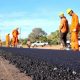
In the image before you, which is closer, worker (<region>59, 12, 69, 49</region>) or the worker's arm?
the worker's arm

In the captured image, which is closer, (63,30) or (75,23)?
(75,23)

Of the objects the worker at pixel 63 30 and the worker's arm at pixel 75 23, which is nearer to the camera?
the worker's arm at pixel 75 23

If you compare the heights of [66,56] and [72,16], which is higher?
[72,16]

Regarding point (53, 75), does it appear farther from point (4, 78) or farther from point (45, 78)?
point (4, 78)

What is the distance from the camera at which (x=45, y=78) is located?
330 inches

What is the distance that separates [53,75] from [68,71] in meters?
0.85

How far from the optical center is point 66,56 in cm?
768

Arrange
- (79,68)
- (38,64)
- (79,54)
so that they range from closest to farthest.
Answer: (79,68)
(79,54)
(38,64)

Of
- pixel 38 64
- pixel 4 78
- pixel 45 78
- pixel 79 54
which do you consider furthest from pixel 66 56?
pixel 4 78

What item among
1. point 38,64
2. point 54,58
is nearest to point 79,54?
point 54,58

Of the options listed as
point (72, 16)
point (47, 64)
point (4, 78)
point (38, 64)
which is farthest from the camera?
point (72, 16)

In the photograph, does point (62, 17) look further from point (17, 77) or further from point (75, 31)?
point (17, 77)

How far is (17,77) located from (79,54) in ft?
16.9

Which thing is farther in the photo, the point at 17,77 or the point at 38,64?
the point at 17,77
